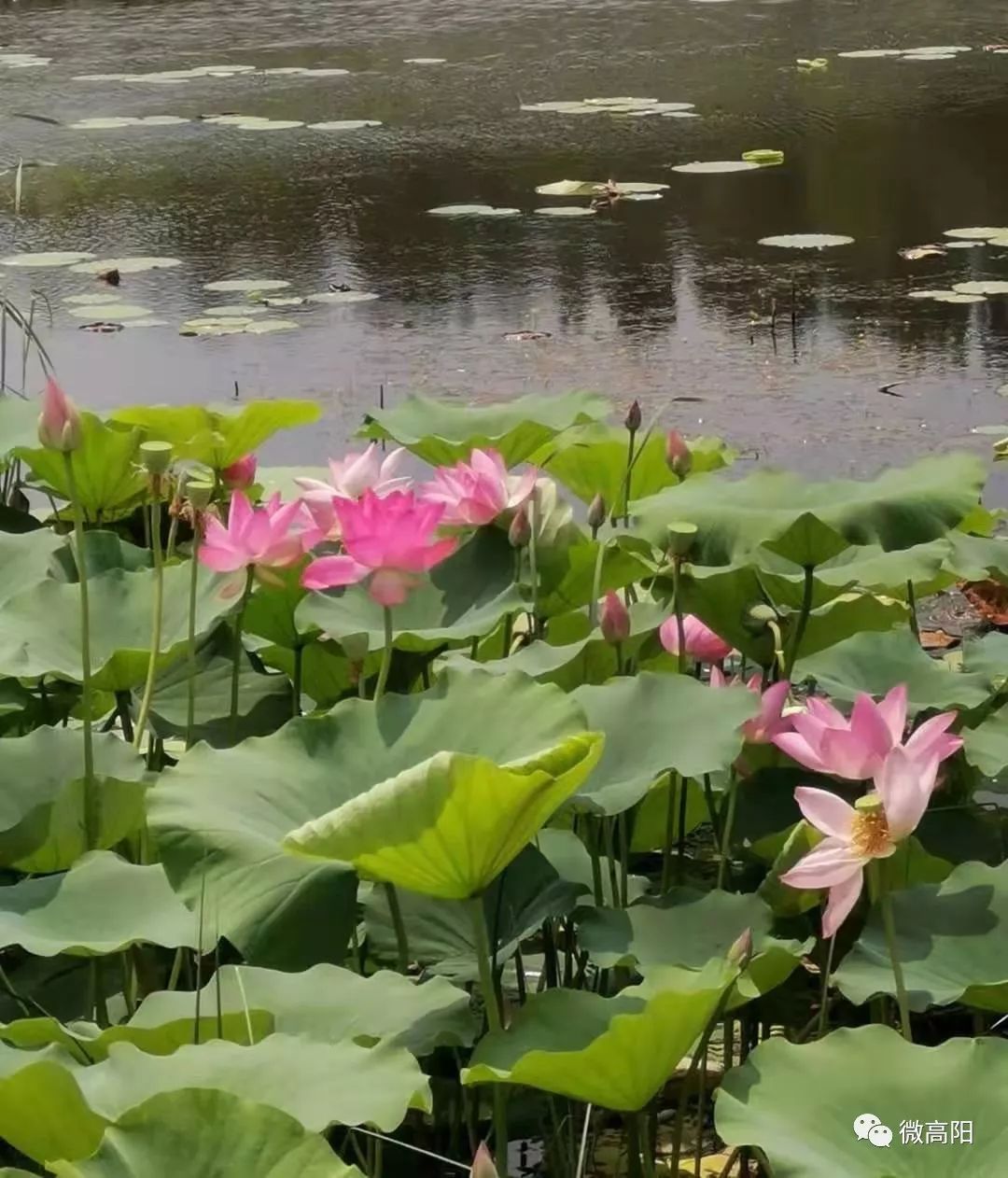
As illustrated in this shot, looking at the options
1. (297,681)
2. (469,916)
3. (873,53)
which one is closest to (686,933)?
(469,916)

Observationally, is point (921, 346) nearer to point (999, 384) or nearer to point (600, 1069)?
point (999, 384)

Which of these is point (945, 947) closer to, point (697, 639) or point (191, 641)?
point (697, 639)

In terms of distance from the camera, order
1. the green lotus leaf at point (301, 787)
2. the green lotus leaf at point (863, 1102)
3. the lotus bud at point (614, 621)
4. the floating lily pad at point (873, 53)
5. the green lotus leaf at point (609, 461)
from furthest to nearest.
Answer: the floating lily pad at point (873, 53), the green lotus leaf at point (609, 461), the lotus bud at point (614, 621), the green lotus leaf at point (301, 787), the green lotus leaf at point (863, 1102)

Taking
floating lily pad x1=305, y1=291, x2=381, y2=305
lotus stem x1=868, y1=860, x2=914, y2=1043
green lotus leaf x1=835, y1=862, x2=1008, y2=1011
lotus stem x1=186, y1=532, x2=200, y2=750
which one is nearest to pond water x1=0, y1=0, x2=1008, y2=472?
floating lily pad x1=305, y1=291, x2=381, y2=305

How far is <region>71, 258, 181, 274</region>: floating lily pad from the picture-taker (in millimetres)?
4867

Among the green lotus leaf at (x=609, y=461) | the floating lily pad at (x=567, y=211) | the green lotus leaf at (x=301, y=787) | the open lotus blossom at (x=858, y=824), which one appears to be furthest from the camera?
the floating lily pad at (x=567, y=211)

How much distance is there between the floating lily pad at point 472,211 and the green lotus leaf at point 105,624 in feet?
11.7

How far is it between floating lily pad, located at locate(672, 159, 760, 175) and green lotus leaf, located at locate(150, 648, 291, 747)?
4112mm

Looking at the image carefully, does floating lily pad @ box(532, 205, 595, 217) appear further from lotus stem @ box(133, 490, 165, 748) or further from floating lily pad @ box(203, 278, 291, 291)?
lotus stem @ box(133, 490, 165, 748)

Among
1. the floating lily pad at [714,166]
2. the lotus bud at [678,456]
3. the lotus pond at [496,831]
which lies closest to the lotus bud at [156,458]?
the lotus pond at [496,831]

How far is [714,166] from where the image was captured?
18.9ft

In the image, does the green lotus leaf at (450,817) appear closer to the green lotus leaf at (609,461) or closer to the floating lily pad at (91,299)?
the green lotus leaf at (609,461)

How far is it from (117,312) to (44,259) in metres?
0.64

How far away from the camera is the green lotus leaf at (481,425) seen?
2102 mm
